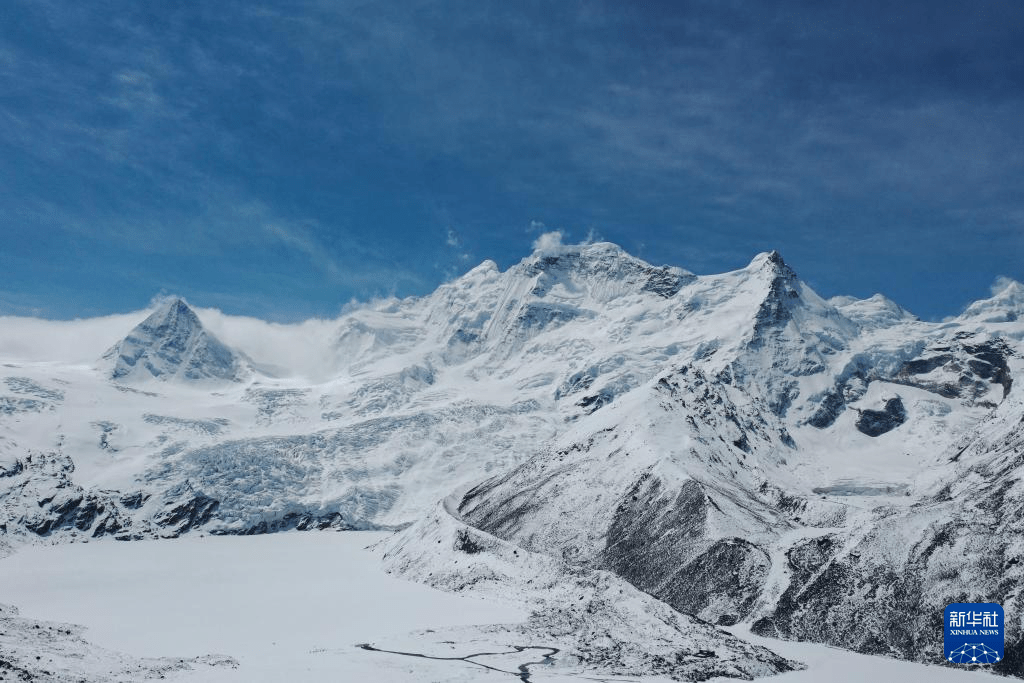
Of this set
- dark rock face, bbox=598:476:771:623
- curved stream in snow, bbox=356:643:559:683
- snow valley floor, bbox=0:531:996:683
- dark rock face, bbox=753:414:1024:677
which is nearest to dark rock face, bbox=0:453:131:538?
snow valley floor, bbox=0:531:996:683

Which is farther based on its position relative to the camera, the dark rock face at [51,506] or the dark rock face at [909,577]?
the dark rock face at [51,506]

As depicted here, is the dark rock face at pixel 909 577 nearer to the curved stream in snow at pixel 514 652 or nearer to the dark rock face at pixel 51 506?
the curved stream in snow at pixel 514 652

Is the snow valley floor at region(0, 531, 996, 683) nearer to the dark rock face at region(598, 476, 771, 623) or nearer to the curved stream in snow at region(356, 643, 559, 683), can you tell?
the curved stream in snow at region(356, 643, 559, 683)

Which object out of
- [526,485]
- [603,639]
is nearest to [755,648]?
[603,639]

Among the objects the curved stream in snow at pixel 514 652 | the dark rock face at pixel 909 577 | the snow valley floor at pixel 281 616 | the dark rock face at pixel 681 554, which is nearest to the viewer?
the curved stream in snow at pixel 514 652

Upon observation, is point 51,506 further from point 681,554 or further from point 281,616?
point 681,554

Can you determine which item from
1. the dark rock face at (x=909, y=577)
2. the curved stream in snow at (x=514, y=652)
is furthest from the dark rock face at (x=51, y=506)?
the dark rock face at (x=909, y=577)

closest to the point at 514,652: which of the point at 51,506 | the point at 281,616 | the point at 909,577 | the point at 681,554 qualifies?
the point at 281,616

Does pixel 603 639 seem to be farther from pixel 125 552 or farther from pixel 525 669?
pixel 125 552
